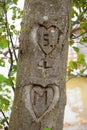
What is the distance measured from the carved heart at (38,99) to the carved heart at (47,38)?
0.11 metres

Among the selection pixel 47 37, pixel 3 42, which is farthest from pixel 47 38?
pixel 3 42

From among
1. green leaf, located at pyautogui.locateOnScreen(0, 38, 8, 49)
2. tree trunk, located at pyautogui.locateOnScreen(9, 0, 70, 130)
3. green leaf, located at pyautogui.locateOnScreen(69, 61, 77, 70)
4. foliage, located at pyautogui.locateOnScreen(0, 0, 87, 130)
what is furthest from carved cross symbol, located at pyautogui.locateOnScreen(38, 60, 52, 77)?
green leaf, located at pyautogui.locateOnScreen(69, 61, 77, 70)

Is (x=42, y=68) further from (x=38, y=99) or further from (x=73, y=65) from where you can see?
(x=73, y=65)

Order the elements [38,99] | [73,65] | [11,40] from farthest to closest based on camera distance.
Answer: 1. [73,65]
2. [11,40]
3. [38,99]

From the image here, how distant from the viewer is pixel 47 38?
749 mm

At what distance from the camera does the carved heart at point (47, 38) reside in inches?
29.1

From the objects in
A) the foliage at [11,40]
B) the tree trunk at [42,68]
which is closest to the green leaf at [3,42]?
the foliage at [11,40]

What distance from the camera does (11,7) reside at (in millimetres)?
1306

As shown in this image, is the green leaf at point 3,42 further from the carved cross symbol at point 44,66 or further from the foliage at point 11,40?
the carved cross symbol at point 44,66

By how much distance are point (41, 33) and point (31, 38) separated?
0.03m

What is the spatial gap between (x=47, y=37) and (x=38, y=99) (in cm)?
18

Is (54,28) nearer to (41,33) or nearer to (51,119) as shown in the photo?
(41,33)

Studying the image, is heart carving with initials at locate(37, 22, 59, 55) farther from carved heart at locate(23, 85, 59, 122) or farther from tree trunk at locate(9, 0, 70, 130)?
carved heart at locate(23, 85, 59, 122)

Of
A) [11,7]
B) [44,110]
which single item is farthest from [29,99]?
[11,7]
